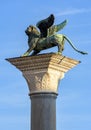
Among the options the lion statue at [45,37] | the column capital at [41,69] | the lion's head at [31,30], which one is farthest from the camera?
the lion's head at [31,30]

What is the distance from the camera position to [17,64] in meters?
17.2

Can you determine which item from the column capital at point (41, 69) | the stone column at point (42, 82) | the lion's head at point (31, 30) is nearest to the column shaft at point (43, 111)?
the stone column at point (42, 82)

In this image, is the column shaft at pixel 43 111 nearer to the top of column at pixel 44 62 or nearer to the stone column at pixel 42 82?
the stone column at pixel 42 82

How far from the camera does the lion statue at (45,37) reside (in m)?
17.5

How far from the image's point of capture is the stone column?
1684 cm

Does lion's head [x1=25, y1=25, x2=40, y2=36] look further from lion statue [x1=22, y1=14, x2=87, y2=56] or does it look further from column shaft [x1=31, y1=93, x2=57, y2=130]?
column shaft [x1=31, y1=93, x2=57, y2=130]

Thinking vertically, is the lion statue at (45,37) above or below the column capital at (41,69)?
above

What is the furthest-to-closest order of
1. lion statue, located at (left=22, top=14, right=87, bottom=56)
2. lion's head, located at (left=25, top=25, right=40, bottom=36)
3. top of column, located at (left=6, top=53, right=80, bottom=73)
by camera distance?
1. lion's head, located at (left=25, top=25, right=40, bottom=36)
2. lion statue, located at (left=22, top=14, right=87, bottom=56)
3. top of column, located at (left=6, top=53, right=80, bottom=73)

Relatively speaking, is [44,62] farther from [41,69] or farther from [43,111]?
[43,111]

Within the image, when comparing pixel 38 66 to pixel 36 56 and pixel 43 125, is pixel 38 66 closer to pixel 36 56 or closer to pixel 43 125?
pixel 36 56

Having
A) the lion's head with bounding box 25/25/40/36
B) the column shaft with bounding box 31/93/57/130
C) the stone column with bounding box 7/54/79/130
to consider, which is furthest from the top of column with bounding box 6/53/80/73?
the lion's head with bounding box 25/25/40/36

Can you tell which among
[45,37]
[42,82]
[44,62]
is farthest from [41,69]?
[45,37]

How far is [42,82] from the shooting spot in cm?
1708

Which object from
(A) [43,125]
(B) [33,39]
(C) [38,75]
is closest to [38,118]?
(A) [43,125]
